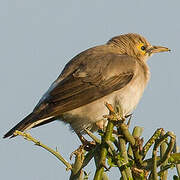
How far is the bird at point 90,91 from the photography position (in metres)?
6.05

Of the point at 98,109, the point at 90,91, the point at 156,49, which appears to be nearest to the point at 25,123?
the point at 98,109

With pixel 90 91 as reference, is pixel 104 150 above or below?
below

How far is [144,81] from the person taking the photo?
7.07m

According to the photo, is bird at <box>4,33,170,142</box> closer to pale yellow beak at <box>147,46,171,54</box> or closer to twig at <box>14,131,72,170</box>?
pale yellow beak at <box>147,46,171,54</box>

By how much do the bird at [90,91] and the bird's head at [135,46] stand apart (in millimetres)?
846

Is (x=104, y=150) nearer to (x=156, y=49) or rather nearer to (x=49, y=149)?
(x=49, y=149)

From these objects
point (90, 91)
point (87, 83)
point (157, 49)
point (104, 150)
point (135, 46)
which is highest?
point (135, 46)

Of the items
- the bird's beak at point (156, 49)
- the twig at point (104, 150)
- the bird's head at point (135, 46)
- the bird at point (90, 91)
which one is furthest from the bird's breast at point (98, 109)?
the twig at point (104, 150)

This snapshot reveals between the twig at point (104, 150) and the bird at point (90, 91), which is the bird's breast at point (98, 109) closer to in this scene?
the bird at point (90, 91)

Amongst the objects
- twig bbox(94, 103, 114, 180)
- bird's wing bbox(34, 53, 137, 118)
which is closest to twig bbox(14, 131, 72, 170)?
twig bbox(94, 103, 114, 180)

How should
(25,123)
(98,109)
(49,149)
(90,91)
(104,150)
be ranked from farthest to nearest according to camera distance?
(90,91) → (98,109) → (25,123) → (49,149) → (104,150)

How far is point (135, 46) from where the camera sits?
822 cm

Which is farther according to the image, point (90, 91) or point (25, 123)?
point (90, 91)

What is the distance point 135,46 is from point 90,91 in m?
2.19
